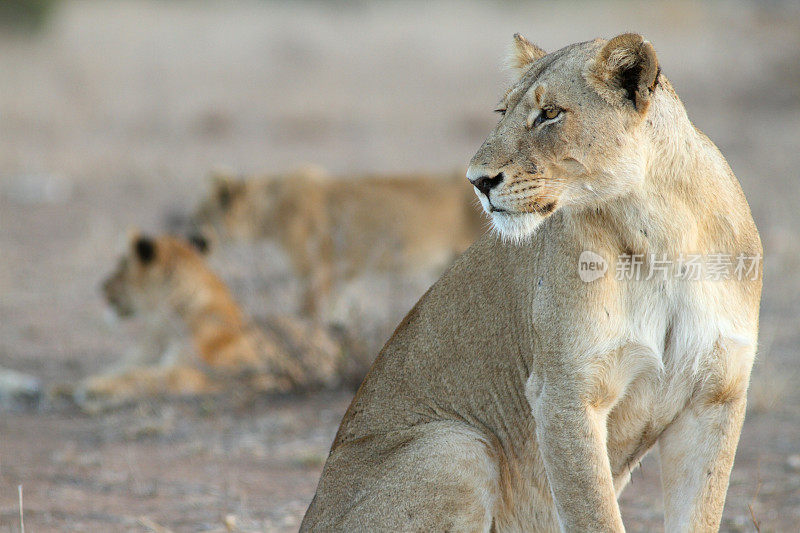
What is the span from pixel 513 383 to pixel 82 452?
9.85 ft

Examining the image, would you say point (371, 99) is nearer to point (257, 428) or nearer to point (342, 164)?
point (342, 164)

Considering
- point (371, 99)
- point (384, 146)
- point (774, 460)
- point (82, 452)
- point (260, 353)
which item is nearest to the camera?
point (774, 460)

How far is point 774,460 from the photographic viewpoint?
16.3 ft

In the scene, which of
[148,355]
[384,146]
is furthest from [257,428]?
[384,146]

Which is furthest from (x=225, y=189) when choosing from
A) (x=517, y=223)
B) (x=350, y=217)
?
(x=517, y=223)

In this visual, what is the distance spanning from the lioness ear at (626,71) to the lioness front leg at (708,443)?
78 centimetres

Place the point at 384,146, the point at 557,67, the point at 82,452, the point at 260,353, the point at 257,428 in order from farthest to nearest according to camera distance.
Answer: the point at 384,146, the point at 260,353, the point at 257,428, the point at 82,452, the point at 557,67

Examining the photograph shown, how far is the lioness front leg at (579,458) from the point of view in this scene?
2822mm

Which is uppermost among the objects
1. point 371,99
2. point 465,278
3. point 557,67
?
point 371,99

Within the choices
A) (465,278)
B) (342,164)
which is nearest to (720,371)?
(465,278)

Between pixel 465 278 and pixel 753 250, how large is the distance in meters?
0.93

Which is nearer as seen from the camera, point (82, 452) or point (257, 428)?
point (82, 452)

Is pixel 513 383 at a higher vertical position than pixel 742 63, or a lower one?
lower

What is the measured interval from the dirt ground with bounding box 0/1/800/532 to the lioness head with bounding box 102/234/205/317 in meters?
0.38
